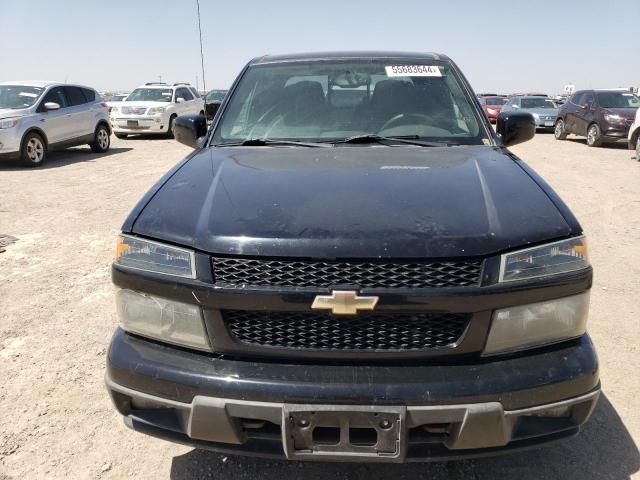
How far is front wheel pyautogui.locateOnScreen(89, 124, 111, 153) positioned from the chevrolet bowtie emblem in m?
13.4

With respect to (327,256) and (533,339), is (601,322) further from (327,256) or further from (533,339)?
(327,256)

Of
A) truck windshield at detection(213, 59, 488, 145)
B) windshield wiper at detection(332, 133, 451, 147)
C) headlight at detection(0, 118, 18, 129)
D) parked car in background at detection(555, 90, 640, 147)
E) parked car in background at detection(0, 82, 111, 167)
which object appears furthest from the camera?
parked car in background at detection(555, 90, 640, 147)

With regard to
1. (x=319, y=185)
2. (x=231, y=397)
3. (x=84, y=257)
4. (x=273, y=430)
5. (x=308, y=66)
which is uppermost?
(x=308, y=66)


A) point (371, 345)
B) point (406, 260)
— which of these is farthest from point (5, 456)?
point (406, 260)

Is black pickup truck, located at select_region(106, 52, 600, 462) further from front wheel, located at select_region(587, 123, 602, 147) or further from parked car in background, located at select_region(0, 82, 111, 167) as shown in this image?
front wheel, located at select_region(587, 123, 602, 147)

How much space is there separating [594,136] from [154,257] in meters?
16.1

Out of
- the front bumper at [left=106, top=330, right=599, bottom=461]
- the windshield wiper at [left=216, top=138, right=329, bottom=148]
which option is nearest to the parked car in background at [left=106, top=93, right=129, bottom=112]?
the windshield wiper at [left=216, top=138, right=329, bottom=148]

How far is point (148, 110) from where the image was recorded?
16797mm

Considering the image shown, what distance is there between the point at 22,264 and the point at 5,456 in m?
3.09

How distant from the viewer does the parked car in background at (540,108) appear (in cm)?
1966

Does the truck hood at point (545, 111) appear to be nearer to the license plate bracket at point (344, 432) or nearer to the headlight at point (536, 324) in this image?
the headlight at point (536, 324)

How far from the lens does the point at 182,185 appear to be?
2.31 meters

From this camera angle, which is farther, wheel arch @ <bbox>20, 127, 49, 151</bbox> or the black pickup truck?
wheel arch @ <bbox>20, 127, 49, 151</bbox>

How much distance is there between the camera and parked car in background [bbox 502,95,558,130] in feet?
64.5
